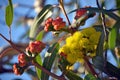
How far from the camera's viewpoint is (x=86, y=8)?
1.27 metres

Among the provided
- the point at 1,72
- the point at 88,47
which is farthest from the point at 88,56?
the point at 1,72

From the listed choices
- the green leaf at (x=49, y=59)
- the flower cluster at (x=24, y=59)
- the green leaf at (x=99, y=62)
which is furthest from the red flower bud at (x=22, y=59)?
the green leaf at (x=99, y=62)

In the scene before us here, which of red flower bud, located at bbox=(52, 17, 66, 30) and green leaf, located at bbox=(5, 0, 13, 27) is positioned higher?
green leaf, located at bbox=(5, 0, 13, 27)

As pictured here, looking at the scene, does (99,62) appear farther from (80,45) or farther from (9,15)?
(9,15)

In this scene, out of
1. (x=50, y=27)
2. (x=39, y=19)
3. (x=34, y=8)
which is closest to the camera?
(x=50, y=27)

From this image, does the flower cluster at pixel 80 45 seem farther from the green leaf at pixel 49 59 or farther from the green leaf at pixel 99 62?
the green leaf at pixel 49 59

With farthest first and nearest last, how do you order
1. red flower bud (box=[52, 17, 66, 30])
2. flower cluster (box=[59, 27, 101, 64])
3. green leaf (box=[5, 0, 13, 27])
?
1. green leaf (box=[5, 0, 13, 27])
2. red flower bud (box=[52, 17, 66, 30])
3. flower cluster (box=[59, 27, 101, 64])

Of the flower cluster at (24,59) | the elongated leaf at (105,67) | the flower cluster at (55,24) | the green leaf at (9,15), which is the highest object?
the green leaf at (9,15)

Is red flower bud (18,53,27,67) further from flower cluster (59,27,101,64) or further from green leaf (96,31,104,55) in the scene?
green leaf (96,31,104,55)

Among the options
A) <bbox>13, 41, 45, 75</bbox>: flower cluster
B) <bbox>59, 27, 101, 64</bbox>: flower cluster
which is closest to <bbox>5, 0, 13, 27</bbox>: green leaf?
<bbox>13, 41, 45, 75</bbox>: flower cluster

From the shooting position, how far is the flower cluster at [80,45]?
1165 mm

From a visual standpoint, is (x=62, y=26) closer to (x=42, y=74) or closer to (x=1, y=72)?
(x=42, y=74)

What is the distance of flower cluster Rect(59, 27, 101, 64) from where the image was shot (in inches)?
45.9

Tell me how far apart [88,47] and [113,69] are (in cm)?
11
